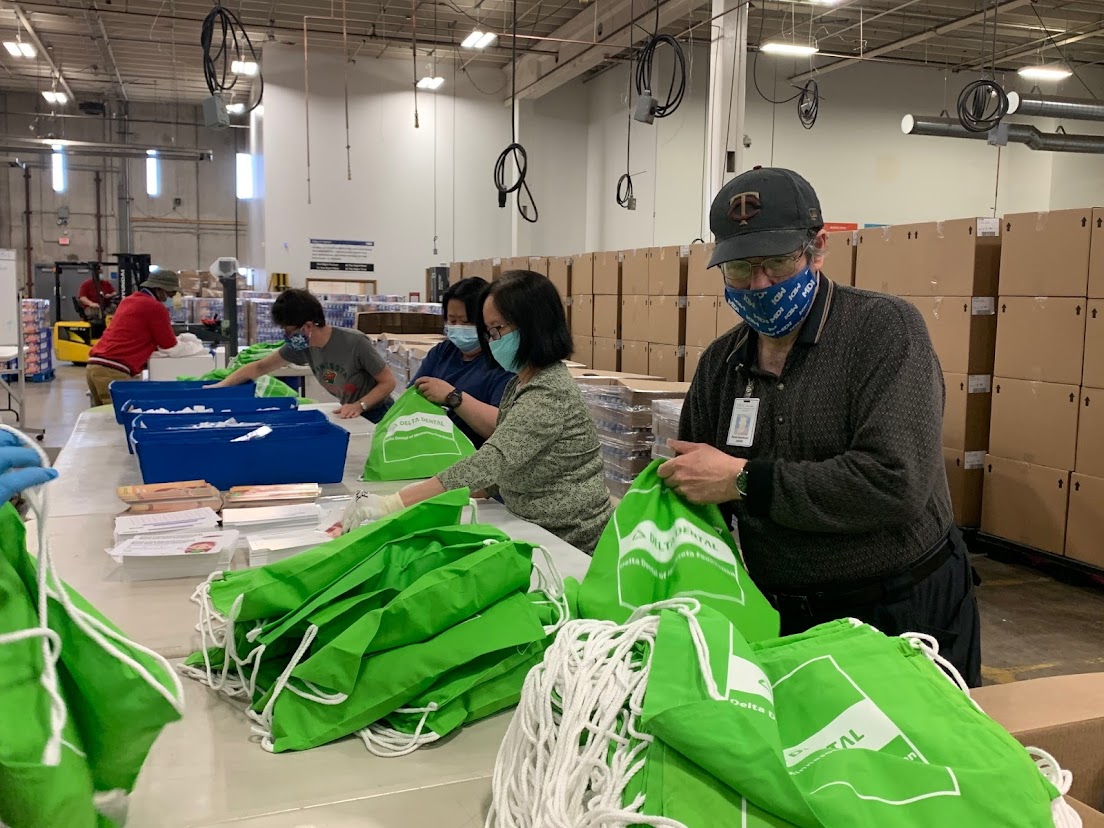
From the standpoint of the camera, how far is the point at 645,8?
11.1 meters

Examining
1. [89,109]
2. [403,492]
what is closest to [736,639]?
[403,492]

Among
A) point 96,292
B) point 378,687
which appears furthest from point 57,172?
point 378,687

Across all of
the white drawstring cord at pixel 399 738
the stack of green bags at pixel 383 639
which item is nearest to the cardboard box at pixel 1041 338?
the stack of green bags at pixel 383 639

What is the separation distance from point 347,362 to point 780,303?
3455mm

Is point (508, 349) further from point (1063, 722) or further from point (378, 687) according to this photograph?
point (1063, 722)

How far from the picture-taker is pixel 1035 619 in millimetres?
4523

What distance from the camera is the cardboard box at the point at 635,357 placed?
7922 mm

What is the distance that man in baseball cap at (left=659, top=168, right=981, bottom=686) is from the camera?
160 centimetres

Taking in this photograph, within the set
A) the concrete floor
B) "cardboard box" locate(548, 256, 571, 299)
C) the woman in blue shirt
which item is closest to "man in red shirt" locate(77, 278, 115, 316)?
"cardboard box" locate(548, 256, 571, 299)

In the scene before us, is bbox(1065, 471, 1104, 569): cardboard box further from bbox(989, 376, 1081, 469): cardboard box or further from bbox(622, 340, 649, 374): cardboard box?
bbox(622, 340, 649, 374): cardboard box

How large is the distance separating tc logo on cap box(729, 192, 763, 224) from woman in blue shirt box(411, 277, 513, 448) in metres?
1.65

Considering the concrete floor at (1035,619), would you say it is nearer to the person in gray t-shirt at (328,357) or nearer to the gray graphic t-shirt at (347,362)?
the person in gray t-shirt at (328,357)

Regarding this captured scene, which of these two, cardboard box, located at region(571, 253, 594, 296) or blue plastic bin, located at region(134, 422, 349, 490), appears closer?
blue plastic bin, located at region(134, 422, 349, 490)

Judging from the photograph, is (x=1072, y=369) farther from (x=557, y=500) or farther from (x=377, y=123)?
(x=377, y=123)
